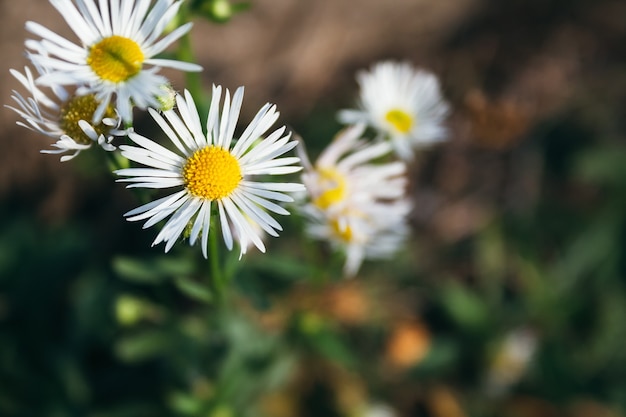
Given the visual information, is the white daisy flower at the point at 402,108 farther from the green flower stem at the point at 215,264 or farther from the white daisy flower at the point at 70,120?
the white daisy flower at the point at 70,120

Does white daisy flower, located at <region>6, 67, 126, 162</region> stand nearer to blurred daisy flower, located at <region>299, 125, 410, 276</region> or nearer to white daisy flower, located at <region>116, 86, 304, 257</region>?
white daisy flower, located at <region>116, 86, 304, 257</region>

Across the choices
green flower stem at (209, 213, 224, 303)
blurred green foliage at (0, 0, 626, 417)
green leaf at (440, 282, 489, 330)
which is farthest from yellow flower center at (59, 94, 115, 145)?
green leaf at (440, 282, 489, 330)

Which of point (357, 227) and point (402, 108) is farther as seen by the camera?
point (402, 108)

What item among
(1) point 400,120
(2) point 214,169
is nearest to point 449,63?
(1) point 400,120

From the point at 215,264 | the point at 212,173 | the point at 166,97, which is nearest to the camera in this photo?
the point at 166,97

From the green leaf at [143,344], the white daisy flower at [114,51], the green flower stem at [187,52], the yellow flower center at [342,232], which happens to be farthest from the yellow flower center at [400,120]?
the green leaf at [143,344]

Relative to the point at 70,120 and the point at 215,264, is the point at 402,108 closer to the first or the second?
the point at 215,264
